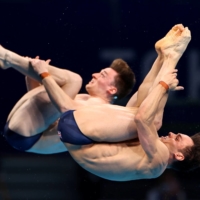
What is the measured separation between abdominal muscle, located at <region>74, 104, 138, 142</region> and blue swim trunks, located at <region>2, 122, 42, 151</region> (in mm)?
401

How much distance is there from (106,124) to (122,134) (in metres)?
0.09

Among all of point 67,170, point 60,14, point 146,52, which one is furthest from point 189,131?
point 60,14

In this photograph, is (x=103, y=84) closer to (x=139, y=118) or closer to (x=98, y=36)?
(x=139, y=118)

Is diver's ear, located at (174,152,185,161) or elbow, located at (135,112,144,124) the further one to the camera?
diver's ear, located at (174,152,185,161)

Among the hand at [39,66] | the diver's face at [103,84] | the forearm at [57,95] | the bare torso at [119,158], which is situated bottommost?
the bare torso at [119,158]

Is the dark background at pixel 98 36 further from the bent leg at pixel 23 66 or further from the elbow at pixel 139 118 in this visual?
the elbow at pixel 139 118

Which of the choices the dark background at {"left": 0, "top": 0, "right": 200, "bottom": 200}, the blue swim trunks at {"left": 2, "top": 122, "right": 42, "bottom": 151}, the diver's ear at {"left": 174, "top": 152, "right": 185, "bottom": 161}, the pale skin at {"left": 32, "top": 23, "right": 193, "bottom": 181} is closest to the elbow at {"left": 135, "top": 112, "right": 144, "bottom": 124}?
the pale skin at {"left": 32, "top": 23, "right": 193, "bottom": 181}

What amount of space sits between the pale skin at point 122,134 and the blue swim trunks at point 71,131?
0.07 feet

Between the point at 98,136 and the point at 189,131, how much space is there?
5.60 ft

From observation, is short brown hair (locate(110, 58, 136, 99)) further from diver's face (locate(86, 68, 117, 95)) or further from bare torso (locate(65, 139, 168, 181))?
bare torso (locate(65, 139, 168, 181))

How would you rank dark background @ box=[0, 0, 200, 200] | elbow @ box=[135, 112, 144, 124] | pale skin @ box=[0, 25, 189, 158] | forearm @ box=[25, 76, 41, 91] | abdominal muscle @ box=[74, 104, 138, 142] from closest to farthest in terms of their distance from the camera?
1. elbow @ box=[135, 112, 144, 124]
2. abdominal muscle @ box=[74, 104, 138, 142]
3. pale skin @ box=[0, 25, 189, 158]
4. forearm @ box=[25, 76, 41, 91]
5. dark background @ box=[0, 0, 200, 200]

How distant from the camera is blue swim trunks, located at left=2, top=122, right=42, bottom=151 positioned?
119 inches

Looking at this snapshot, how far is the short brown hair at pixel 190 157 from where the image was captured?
3.03 meters

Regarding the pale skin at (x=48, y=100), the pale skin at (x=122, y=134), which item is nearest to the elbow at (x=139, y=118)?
the pale skin at (x=122, y=134)
